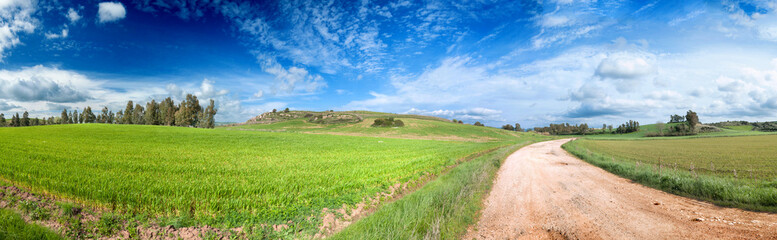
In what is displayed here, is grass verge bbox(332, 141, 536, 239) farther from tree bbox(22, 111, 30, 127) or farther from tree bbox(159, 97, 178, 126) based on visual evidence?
tree bbox(22, 111, 30, 127)

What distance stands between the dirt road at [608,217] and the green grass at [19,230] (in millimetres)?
8512

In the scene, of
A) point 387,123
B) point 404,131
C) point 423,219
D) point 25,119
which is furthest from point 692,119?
point 25,119

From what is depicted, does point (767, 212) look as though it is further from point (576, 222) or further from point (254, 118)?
point (254, 118)

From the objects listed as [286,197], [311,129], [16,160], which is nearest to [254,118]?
[311,129]

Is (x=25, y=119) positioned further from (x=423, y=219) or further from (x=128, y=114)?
(x=423, y=219)

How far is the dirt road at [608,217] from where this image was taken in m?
5.96

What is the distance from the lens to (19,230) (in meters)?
4.42

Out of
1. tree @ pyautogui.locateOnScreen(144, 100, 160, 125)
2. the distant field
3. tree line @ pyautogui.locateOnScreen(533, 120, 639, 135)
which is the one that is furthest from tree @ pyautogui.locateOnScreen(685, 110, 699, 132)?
tree @ pyautogui.locateOnScreen(144, 100, 160, 125)

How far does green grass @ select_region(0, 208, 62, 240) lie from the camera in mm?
4227

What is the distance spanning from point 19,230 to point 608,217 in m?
13.4

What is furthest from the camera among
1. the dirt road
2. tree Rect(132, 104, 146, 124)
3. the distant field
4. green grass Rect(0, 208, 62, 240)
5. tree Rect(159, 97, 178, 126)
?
tree Rect(132, 104, 146, 124)

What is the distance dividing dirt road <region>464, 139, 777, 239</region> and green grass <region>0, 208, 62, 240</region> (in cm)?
851

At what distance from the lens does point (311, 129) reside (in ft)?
274

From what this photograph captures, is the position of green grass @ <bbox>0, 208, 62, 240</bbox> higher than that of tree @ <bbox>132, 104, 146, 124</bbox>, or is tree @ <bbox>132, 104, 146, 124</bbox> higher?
tree @ <bbox>132, 104, 146, 124</bbox>
